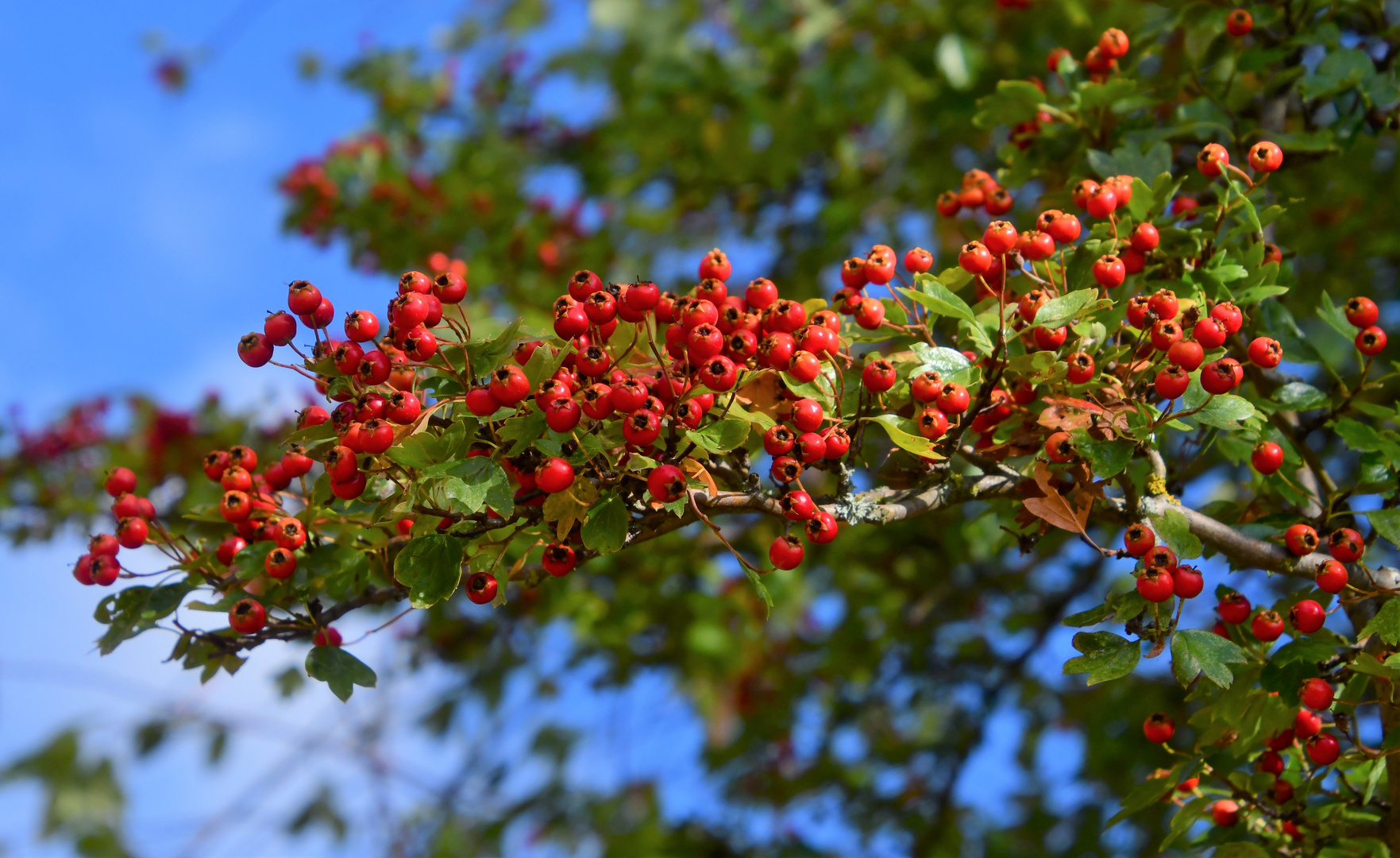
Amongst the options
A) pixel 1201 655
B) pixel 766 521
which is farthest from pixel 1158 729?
pixel 766 521

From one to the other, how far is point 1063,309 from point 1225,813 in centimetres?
114

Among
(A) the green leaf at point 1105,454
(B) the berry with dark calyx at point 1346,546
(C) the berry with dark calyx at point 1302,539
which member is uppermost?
(A) the green leaf at point 1105,454

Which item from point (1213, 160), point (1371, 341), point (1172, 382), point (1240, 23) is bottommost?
point (1172, 382)

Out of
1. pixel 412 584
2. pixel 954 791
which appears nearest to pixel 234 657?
pixel 412 584

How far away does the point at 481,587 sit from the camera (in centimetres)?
176

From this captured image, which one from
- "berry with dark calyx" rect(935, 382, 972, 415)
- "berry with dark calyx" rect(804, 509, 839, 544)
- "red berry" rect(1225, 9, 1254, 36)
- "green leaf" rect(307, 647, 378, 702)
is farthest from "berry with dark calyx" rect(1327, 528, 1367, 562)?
"green leaf" rect(307, 647, 378, 702)

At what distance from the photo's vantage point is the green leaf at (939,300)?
1729mm

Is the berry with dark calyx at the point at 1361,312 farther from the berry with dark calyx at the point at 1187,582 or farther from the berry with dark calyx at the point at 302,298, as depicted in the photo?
the berry with dark calyx at the point at 302,298

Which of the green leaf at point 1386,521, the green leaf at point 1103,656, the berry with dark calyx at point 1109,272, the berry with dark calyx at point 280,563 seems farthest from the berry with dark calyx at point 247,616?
the green leaf at point 1386,521

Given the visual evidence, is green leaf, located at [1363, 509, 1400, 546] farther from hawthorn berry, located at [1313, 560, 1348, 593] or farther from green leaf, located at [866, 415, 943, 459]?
green leaf, located at [866, 415, 943, 459]

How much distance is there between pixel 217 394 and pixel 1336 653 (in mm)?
5138

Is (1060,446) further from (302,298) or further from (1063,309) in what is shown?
(302,298)

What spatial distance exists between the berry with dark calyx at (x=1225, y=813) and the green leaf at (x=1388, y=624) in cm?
57

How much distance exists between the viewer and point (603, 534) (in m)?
1.59
